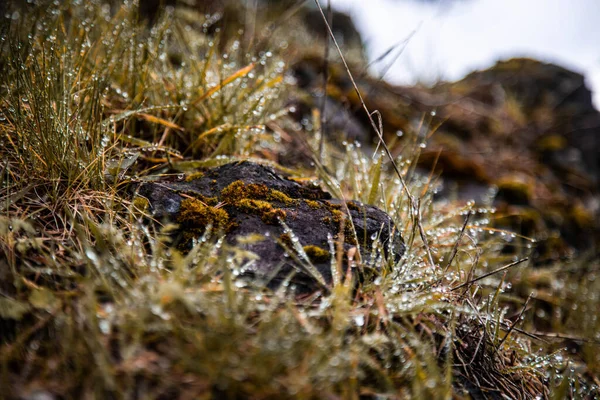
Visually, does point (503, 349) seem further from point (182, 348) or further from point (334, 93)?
point (334, 93)

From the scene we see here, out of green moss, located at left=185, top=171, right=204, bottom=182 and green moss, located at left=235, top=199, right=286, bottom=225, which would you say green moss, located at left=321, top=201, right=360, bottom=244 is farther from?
green moss, located at left=185, top=171, right=204, bottom=182

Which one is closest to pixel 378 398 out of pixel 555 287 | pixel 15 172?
pixel 15 172

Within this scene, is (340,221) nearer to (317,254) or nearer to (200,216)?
(317,254)

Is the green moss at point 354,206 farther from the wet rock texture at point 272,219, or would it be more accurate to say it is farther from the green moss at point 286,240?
the green moss at point 286,240

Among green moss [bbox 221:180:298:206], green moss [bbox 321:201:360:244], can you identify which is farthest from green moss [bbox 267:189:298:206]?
green moss [bbox 321:201:360:244]

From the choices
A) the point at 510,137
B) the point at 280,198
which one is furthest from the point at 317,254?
the point at 510,137

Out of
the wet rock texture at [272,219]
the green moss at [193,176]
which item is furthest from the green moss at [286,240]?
the green moss at [193,176]

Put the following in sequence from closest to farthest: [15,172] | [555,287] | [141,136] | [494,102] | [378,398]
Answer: [378,398]
[15,172]
[141,136]
[555,287]
[494,102]
